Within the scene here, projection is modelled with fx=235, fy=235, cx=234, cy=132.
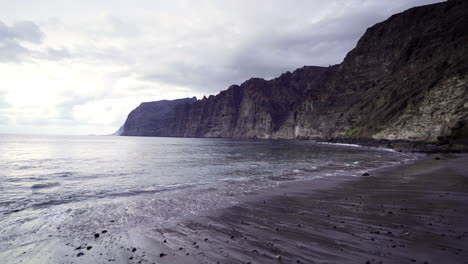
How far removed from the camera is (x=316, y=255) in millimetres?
5102

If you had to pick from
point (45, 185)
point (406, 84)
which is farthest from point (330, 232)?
point (406, 84)

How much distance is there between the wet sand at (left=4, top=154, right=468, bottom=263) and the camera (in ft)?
16.7

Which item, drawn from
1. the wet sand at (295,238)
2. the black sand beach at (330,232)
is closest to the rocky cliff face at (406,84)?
the black sand beach at (330,232)

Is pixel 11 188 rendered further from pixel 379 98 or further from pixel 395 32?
pixel 395 32

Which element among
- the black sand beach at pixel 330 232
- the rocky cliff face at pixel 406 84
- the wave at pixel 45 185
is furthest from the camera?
the rocky cliff face at pixel 406 84

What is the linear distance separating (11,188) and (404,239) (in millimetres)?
18552

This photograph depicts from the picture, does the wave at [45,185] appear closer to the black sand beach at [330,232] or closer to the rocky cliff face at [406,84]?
the black sand beach at [330,232]

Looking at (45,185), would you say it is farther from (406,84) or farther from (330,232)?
(406,84)

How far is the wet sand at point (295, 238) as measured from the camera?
5.10 meters

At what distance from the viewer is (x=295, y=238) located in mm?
6125

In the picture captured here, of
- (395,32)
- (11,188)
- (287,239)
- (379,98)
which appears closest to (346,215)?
(287,239)

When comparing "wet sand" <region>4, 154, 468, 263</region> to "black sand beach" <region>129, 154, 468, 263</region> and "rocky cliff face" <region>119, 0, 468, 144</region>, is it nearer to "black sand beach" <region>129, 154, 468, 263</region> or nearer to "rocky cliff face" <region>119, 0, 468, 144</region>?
"black sand beach" <region>129, 154, 468, 263</region>

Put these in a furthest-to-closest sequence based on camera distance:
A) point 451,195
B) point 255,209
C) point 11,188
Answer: point 11,188 → point 451,195 → point 255,209

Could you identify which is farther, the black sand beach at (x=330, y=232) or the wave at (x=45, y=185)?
the wave at (x=45, y=185)
